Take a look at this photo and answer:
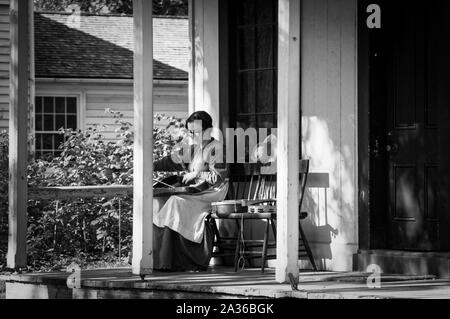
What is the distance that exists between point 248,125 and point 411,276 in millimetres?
2525

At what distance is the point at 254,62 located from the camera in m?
10.6

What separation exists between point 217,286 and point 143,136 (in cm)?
147

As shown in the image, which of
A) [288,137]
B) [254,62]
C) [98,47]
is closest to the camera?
[288,137]

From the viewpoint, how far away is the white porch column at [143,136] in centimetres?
895

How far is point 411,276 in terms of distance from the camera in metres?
8.80

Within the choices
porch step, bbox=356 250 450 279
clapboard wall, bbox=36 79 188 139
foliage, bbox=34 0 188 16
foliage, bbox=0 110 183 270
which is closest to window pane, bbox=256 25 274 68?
porch step, bbox=356 250 450 279

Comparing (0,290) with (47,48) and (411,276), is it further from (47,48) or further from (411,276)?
(47,48)

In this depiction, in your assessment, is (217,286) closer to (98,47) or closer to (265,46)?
(265,46)

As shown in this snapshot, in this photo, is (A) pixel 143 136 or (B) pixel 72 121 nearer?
(A) pixel 143 136

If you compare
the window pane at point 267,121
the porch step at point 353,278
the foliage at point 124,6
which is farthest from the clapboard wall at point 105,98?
the porch step at point 353,278

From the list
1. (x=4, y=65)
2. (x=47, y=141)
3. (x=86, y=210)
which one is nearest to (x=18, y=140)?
(x=86, y=210)

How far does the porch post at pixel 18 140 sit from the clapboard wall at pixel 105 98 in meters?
9.81

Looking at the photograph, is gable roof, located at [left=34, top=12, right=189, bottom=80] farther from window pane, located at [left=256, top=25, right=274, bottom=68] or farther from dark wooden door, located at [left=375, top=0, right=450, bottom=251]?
dark wooden door, located at [left=375, top=0, right=450, bottom=251]

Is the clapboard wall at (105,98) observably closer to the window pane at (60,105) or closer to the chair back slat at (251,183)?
the window pane at (60,105)
